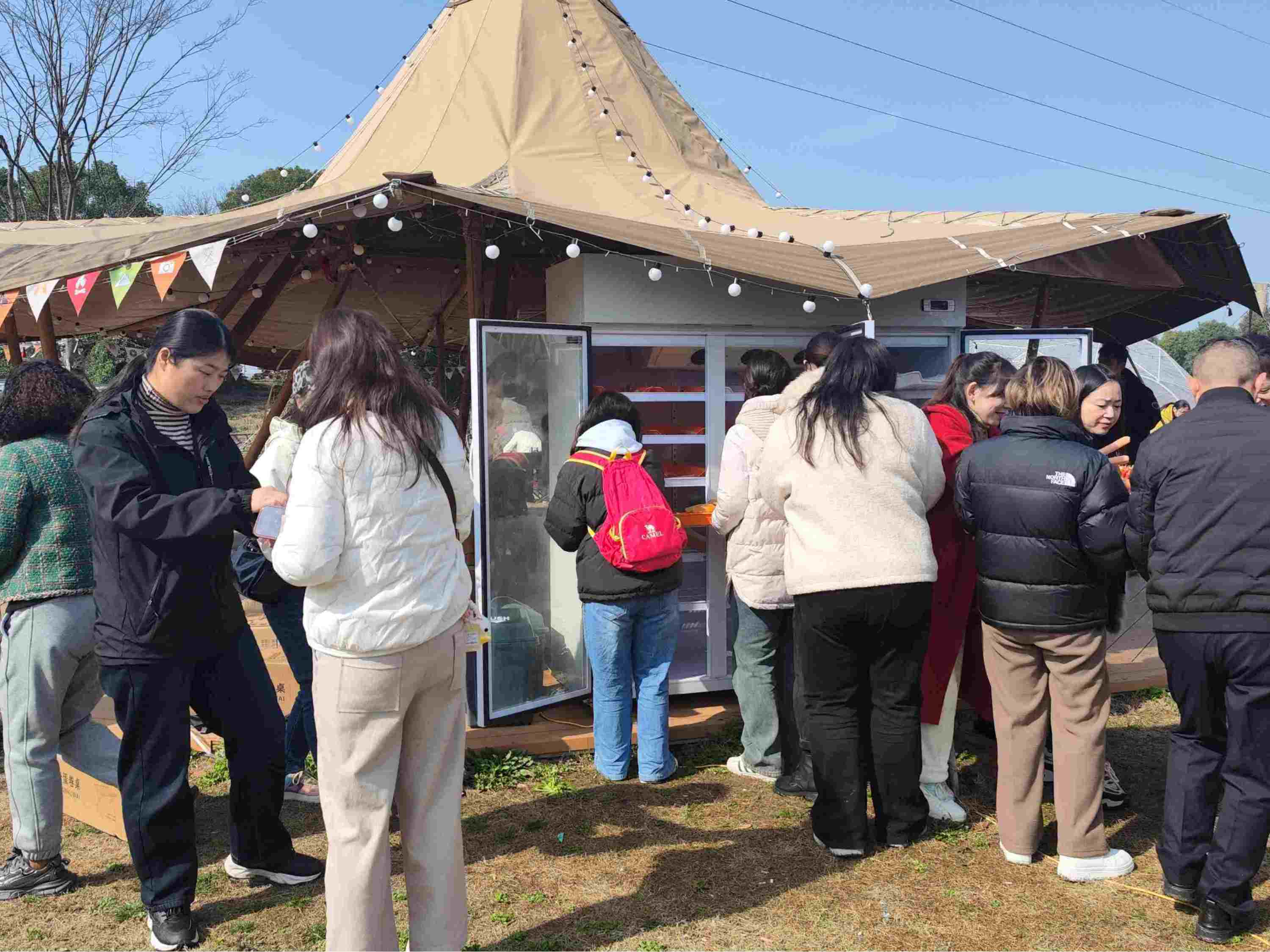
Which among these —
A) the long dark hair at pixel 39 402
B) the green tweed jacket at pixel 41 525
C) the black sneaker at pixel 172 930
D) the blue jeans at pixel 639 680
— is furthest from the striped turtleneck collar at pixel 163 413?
the blue jeans at pixel 639 680

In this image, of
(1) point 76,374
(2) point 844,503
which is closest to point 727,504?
(2) point 844,503

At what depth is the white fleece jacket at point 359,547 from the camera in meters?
2.51

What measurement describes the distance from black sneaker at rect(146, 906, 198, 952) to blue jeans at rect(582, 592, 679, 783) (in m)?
1.94

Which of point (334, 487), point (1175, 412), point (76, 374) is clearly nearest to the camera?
point (334, 487)

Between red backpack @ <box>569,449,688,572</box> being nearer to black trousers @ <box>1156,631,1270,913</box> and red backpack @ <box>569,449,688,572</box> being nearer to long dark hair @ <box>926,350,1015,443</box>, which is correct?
long dark hair @ <box>926,350,1015,443</box>

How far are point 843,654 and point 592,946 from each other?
4.14 ft

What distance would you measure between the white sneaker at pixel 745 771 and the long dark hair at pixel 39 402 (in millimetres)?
3064

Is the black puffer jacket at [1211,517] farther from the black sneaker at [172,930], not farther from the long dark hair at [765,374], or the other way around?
the black sneaker at [172,930]

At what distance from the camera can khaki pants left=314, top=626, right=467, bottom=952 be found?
2578 millimetres

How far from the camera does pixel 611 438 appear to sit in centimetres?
444

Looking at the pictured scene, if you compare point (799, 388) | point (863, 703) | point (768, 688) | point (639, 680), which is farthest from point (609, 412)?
point (863, 703)

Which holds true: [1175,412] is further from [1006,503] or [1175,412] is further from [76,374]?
[76,374]

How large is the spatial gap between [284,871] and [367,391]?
1.90m

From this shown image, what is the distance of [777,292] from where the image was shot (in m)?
5.62
